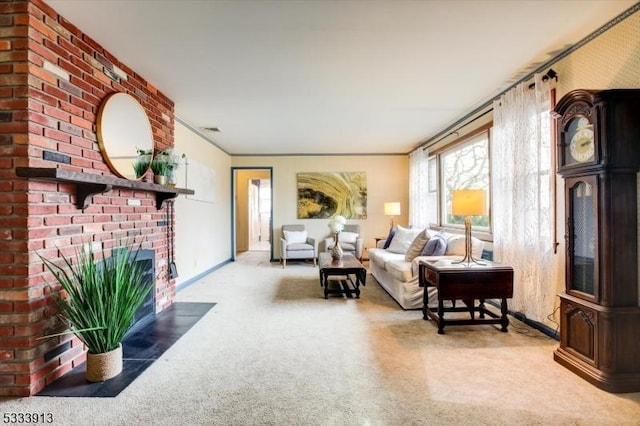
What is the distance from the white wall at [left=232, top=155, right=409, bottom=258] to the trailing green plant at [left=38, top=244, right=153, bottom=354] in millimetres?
4878

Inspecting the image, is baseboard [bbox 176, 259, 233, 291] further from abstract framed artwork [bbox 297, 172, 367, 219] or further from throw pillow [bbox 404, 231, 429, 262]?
throw pillow [bbox 404, 231, 429, 262]

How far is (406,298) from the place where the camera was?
3.52 metres

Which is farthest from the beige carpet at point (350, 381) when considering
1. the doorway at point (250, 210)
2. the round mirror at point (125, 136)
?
the doorway at point (250, 210)

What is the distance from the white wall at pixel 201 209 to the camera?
4500 mm

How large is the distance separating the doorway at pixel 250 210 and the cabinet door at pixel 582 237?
561cm

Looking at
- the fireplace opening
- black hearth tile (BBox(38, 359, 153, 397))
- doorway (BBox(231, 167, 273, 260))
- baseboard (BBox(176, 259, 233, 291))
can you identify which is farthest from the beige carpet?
doorway (BBox(231, 167, 273, 260))

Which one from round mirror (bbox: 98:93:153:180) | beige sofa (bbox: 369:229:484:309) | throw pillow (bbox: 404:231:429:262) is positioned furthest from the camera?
throw pillow (bbox: 404:231:429:262)

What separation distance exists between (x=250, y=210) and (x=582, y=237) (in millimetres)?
8846

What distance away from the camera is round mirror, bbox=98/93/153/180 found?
8.36 feet

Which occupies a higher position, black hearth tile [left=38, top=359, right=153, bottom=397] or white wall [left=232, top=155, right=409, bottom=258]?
white wall [left=232, top=155, right=409, bottom=258]

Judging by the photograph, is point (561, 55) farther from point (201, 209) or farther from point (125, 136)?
point (201, 209)

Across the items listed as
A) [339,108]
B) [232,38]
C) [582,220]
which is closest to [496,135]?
[582,220]

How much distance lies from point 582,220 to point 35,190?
373cm

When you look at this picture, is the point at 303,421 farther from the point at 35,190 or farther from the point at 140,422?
the point at 35,190
